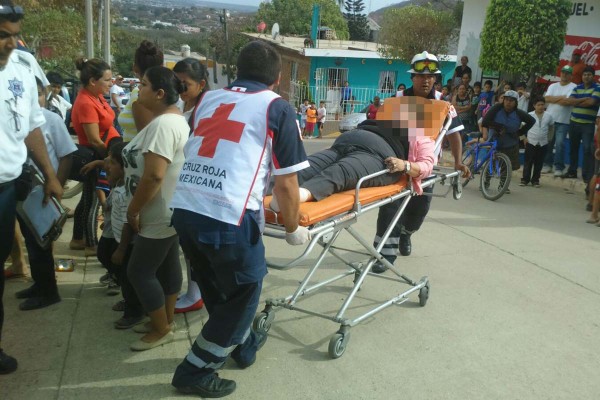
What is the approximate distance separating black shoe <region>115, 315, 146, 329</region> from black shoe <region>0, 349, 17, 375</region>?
727 millimetres

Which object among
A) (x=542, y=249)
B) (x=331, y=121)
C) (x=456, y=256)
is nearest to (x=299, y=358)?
(x=456, y=256)

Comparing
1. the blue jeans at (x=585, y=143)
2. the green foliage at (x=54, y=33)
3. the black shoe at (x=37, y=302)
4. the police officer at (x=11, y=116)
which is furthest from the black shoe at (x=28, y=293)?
the green foliage at (x=54, y=33)

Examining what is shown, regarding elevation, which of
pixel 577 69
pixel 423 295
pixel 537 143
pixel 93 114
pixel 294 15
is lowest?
pixel 423 295

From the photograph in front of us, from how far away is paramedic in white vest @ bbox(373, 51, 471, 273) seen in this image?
16.4ft

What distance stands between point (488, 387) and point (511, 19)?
9.98 m

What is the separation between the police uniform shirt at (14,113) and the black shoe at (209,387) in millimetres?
1478

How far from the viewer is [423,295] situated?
4441 millimetres

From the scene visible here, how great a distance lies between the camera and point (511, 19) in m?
11.5

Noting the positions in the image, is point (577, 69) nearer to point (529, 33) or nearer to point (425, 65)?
point (529, 33)

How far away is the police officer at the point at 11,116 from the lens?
9.61 feet

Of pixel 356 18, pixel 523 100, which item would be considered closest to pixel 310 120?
pixel 523 100

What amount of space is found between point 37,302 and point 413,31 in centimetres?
2128

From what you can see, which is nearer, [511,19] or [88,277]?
[88,277]

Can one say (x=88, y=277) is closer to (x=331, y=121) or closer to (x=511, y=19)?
(x=511, y=19)
